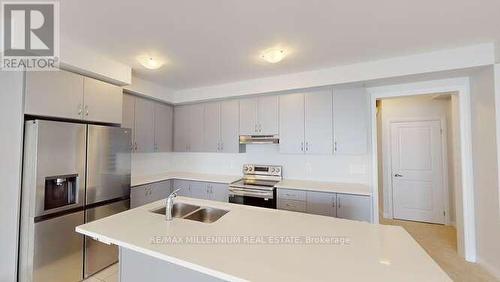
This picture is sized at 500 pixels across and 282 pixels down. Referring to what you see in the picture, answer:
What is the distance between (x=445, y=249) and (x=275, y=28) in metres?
3.69

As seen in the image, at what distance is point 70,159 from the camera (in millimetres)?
2143

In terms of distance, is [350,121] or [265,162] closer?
[350,121]

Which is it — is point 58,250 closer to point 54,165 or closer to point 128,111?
point 54,165

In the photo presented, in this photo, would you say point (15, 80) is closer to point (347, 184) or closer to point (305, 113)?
point (305, 113)

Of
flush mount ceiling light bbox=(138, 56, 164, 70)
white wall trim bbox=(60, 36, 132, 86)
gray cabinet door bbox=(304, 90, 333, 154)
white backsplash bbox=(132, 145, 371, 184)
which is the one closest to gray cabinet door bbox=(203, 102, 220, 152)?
white backsplash bbox=(132, 145, 371, 184)

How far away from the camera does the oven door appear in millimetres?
3057

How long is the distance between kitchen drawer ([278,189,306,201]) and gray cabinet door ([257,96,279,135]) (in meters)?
0.90

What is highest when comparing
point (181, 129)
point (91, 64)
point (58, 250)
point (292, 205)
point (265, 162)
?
point (91, 64)

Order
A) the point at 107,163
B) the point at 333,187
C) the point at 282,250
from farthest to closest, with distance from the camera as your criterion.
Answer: the point at 333,187, the point at 107,163, the point at 282,250

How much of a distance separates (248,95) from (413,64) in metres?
2.14

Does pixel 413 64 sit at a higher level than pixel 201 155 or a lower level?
higher

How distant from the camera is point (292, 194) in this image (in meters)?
2.97

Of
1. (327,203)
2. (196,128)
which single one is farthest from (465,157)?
(196,128)

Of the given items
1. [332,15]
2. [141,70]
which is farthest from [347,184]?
[141,70]
